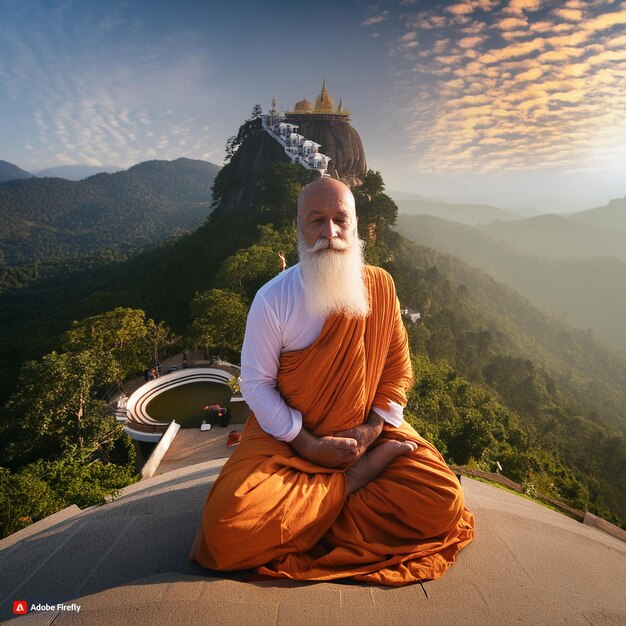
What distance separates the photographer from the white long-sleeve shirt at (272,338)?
2.57 meters

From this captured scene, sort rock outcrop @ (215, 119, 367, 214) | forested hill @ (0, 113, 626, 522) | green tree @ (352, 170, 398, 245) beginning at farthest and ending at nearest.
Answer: rock outcrop @ (215, 119, 367, 214)
green tree @ (352, 170, 398, 245)
forested hill @ (0, 113, 626, 522)

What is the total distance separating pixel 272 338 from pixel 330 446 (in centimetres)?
84

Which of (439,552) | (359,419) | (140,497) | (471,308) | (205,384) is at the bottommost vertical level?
(471,308)

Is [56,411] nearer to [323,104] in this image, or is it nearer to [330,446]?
[330,446]

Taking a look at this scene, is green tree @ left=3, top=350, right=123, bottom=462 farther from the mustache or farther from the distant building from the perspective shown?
the distant building

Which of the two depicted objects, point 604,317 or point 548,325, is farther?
point 604,317

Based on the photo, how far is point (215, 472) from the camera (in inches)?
155

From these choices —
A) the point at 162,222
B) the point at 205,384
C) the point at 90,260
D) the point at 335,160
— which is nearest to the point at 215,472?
the point at 205,384

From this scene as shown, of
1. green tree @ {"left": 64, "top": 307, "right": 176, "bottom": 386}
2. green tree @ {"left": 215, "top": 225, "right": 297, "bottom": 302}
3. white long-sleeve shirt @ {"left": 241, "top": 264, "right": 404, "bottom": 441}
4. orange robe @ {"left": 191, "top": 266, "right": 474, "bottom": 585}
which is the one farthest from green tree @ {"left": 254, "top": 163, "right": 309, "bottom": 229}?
orange robe @ {"left": 191, "top": 266, "right": 474, "bottom": 585}

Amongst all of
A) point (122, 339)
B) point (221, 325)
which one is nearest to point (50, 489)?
point (221, 325)

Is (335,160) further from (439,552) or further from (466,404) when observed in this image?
(439,552)

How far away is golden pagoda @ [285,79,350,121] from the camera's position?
42.3m

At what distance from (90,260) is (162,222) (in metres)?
63.6

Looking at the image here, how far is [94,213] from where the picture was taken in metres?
139
